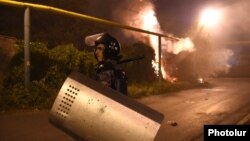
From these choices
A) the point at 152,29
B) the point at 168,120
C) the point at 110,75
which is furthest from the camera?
the point at 152,29

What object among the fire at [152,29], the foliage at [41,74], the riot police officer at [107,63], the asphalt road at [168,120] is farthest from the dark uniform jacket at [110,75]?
the fire at [152,29]

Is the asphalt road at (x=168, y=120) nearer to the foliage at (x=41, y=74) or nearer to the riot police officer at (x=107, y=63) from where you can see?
the foliage at (x=41, y=74)

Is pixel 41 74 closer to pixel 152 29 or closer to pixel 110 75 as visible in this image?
pixel 110 75

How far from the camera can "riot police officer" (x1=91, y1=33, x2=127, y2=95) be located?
124 inches

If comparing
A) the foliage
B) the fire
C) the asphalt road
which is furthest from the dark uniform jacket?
the fire

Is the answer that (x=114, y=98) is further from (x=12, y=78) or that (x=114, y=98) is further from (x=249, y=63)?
(x=249, y=63)

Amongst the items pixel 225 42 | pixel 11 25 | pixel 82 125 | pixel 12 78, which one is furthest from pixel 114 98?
pixel 225 42

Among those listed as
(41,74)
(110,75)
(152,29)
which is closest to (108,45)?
(110,75)

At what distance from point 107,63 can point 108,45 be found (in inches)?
7.0

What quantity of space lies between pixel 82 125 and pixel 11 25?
60.0ft

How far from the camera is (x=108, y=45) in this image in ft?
10.5

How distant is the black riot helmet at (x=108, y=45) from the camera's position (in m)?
3.18

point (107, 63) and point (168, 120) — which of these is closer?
point (107, 63)

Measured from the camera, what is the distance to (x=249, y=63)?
4722 cm
